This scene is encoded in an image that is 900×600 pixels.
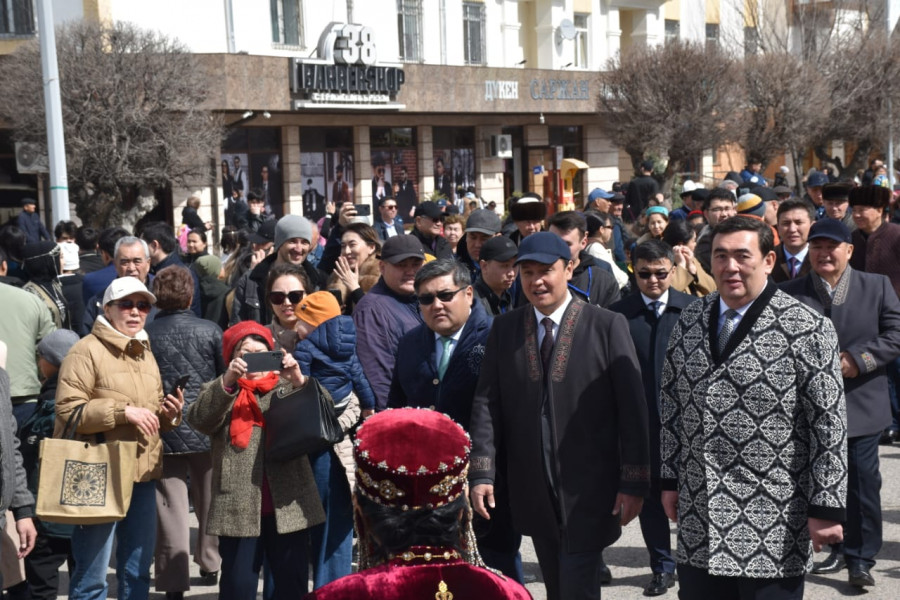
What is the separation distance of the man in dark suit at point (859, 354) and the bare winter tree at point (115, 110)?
14289 mm

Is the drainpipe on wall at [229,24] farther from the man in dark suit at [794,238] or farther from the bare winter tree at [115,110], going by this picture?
the man in dark suit at [794,238]

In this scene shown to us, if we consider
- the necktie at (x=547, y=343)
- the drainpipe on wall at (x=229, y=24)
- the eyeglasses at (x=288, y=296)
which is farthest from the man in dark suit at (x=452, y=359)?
the drainpipe on wall at (x=229, y=24)

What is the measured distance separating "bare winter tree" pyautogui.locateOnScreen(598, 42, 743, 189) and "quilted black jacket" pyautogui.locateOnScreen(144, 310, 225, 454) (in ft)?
73.4

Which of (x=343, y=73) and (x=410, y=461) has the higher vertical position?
(x=343, y=73)

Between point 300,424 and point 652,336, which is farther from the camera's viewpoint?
point 652,336

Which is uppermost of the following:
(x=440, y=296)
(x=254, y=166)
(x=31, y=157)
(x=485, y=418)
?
(x=31, y=157)

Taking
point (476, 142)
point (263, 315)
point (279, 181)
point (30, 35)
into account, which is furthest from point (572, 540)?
point (476, 142)

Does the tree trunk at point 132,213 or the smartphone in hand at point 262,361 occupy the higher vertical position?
the tree trunk at point 132,213

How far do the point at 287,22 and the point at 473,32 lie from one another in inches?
251

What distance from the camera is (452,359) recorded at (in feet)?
18.9

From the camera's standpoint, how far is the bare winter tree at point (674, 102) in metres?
27.8

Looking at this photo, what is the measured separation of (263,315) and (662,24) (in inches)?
1235

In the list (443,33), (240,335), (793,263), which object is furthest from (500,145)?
(240,335)

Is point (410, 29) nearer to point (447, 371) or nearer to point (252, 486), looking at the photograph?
point (447, 371)
